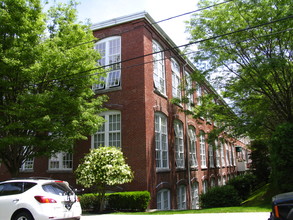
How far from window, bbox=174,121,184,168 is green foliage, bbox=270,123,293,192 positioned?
793 centimetres

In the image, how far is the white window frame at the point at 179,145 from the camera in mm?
19409

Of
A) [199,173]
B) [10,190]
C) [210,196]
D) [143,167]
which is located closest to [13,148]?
[10,190]

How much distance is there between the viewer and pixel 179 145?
66.2ft

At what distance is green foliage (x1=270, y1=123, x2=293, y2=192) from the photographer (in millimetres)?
11602

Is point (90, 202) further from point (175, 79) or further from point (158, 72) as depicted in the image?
point (175, 79)

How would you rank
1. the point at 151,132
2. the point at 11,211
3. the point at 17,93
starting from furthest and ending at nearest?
the point at 151,132 < the point at 17,93 < the point at 11,211

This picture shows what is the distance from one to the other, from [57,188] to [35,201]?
2.64 ft

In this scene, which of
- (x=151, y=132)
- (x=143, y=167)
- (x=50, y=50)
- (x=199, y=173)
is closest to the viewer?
(x=50, y=50)

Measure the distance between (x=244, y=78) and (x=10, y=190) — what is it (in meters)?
13.0

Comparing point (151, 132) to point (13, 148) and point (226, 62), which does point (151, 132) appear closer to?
point (226, 62)

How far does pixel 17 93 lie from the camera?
12.2m

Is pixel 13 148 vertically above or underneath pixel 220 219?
above

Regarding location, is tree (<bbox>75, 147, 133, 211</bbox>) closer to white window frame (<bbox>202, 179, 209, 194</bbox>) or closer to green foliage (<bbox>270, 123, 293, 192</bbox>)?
green foliage (<bbox>270, 123, 293, 192</bbox>)

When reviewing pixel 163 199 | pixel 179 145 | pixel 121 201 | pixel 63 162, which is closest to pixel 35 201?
pixel 121 201
